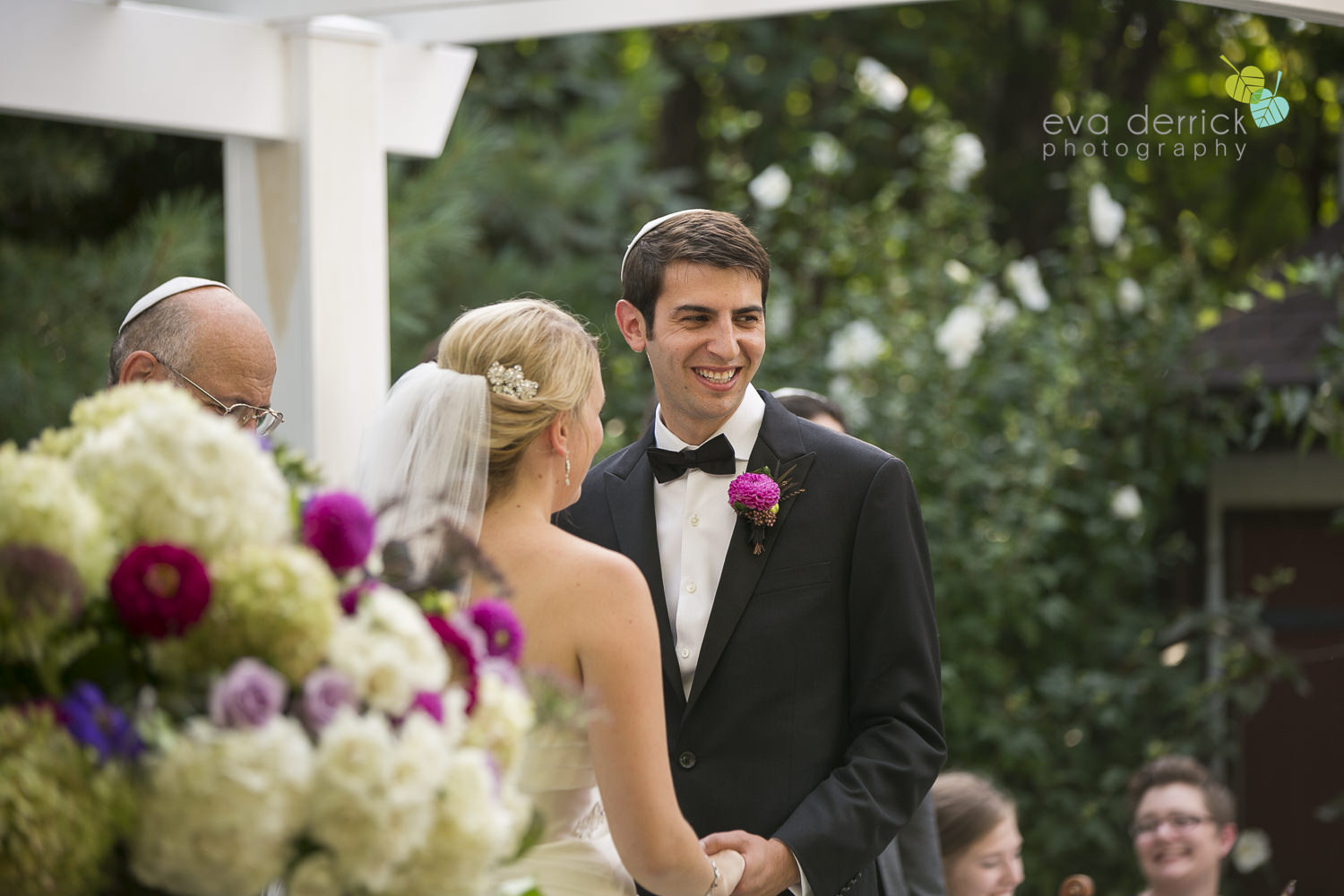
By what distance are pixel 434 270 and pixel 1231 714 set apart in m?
4.23

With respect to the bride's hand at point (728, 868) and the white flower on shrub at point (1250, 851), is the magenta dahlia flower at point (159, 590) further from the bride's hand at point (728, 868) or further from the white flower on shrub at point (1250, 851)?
the white flower on shrub at point (1250, 851)

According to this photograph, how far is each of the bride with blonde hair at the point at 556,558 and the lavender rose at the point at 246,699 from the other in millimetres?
701

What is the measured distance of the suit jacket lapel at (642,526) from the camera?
8.29 feet

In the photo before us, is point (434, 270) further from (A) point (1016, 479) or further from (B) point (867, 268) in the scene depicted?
(A) point (1016, 479)

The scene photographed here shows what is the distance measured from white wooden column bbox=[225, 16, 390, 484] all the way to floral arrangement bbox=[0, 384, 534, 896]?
258cm

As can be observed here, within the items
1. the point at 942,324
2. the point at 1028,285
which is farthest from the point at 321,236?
the point at 1028,285

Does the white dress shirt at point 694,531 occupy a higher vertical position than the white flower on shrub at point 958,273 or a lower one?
lower

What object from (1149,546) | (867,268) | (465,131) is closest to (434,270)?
(465,131)

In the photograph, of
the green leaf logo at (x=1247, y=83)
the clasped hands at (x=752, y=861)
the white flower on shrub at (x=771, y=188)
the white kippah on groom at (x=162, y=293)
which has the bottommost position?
the clasped hands at (x=752, y=861)

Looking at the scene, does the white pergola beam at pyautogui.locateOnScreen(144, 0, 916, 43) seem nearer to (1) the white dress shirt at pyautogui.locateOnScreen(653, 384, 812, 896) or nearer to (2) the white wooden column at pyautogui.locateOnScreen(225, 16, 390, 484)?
(2) the white wooden column at pyautogui.locateOnScreen(225, 16, 390, 484)

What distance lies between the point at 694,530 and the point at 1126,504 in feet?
12.0

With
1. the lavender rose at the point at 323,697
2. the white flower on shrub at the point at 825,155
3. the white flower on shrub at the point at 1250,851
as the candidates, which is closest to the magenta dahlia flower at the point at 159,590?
the lavender rose at the point at 323,697

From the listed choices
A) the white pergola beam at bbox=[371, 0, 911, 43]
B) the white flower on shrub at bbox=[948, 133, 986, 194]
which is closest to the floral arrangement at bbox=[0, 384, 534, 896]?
the white pergola beam at bbox=[371, 0, 911, 43]

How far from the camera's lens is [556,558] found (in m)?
2.09
